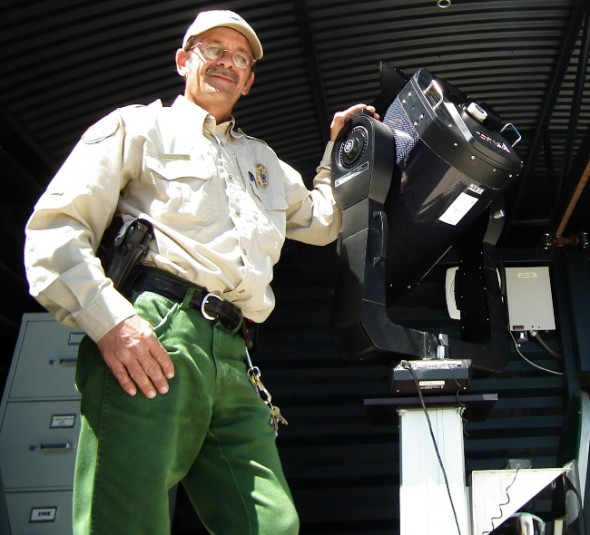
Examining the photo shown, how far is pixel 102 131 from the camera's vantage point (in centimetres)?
261

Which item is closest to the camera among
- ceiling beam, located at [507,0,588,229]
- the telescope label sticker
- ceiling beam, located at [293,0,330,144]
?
the telescope label sticker

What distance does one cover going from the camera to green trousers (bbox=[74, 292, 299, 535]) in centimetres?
220

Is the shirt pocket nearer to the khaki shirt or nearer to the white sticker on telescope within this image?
the khaki shirt

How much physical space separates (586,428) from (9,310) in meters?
3.29

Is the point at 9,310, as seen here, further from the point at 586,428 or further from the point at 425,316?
the point at 586,428

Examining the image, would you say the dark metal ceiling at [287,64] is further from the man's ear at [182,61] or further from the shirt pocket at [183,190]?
the shirt pocket at [183,190]

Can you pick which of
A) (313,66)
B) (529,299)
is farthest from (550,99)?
(313,66)

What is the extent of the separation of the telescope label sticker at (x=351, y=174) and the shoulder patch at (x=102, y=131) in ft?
3.24

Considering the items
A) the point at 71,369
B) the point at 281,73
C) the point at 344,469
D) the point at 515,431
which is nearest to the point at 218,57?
the point at 281,73

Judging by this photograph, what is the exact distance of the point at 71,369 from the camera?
4363 millimetres

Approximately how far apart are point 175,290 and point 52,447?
6.80 feet

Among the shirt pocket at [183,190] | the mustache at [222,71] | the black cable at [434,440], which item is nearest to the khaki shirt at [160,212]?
the shirt pocket at [183,190]

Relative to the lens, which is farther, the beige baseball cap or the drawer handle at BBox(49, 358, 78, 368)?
the drawer handle at BBox(49, 358, 78, 368)

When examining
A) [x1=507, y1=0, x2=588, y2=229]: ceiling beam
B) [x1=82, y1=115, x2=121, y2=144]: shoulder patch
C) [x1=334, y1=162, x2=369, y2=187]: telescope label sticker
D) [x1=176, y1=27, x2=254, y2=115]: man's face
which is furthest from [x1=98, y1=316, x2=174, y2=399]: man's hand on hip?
[x1=507, y1=0, x2=588, y2=229]: ceiling beam
